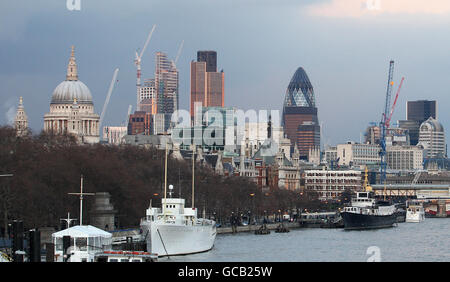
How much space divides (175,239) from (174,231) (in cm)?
56

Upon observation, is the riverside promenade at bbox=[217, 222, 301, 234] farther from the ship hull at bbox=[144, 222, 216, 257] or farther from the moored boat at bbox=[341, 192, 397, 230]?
the ship hull at bbox=[144, 222, 216, 257]

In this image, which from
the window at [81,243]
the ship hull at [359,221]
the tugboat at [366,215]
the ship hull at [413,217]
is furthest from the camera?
the ship hull at [413,217]

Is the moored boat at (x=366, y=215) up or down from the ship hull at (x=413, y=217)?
up

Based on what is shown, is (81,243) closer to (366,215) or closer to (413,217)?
(366,215)

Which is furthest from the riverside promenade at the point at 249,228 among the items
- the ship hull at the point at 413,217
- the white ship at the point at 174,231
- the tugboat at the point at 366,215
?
the white ship at the point at 174,231

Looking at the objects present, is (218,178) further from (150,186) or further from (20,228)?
(20,228)

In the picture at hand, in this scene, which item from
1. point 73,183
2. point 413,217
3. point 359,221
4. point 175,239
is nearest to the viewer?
point 175,239

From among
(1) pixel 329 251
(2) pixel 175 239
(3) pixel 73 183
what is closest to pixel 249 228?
(3) pixel 73 183

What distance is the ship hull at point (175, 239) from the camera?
69375mm

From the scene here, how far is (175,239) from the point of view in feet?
234

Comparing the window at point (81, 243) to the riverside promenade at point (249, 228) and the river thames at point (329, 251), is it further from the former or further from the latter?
the riverside promenade at point (249, 228)

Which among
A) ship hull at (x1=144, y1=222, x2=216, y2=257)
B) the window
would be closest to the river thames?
ship hull at (x1=144, y1=222, x2=216, y2=257)

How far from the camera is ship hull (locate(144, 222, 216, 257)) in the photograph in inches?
2731
